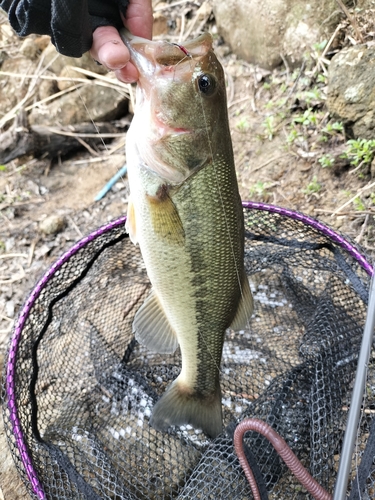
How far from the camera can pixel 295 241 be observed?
2.65m

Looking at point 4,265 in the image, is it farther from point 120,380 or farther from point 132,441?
point 132,441

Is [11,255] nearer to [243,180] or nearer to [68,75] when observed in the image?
[243,180]

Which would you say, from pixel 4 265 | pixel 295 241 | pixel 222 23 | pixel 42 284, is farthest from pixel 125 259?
pixel 222 23

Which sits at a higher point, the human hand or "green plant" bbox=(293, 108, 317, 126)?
the human hand

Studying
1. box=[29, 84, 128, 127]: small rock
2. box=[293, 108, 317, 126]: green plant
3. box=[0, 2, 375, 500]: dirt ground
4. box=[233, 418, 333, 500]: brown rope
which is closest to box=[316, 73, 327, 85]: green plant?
box=[0, 2, 375, 500]: dirt ground

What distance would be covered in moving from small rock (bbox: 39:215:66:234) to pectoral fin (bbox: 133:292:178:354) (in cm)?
247

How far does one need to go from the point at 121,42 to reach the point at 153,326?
1.24 m

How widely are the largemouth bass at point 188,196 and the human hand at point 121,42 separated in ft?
→ 0.19

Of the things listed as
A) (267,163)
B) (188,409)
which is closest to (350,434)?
(188,409)

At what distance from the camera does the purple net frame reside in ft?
6.41

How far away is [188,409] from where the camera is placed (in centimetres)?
210

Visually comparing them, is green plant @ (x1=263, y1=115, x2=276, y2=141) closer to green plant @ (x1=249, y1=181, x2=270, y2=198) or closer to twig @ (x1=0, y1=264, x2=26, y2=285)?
green plant @ (x1=249, y1=181, x2=270, y2=198)

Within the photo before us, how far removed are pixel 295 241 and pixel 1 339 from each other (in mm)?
2425

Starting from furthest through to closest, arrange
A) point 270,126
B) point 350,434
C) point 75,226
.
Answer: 1. point 75,226
2. point 270,126
3. point 350,434
